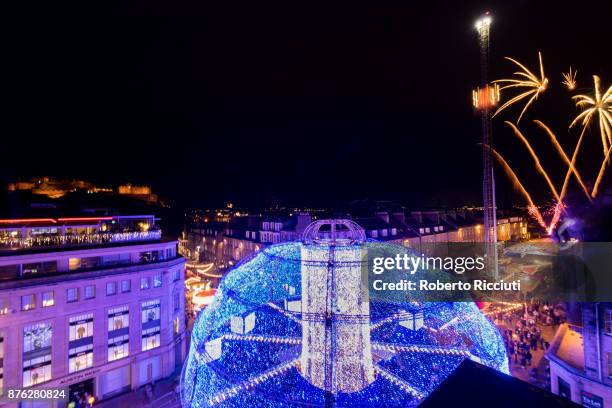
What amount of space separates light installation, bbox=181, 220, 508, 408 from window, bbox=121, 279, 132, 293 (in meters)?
11.4

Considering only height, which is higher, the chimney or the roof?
the chimney

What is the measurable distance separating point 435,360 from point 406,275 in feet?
12.8

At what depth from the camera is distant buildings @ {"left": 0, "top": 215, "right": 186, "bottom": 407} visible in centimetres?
1956

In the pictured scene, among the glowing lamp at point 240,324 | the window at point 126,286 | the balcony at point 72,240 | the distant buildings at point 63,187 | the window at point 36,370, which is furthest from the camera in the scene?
the distant buildings at point 63,187

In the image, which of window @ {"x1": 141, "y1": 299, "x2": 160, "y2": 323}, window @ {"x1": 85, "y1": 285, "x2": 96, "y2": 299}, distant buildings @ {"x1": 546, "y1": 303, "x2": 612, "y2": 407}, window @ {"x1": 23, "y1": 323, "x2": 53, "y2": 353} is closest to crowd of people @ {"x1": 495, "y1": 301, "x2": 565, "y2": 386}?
distant buildings @ {"x1": 546, "y1": 303, "x2": 612, "y2": 407}

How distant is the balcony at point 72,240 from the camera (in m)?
20.7

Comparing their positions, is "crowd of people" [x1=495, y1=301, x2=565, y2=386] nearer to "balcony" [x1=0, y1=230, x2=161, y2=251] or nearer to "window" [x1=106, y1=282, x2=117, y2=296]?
"window" [x1=106, y1=282, x2=117, y2=296]

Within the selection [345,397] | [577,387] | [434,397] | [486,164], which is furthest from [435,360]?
[486,164]

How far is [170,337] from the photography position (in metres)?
26.0

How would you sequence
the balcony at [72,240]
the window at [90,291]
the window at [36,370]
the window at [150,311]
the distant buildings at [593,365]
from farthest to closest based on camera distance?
the window at [150,311], the window at [90,291], the balcony at [72,240], the window at [36,370], the distant buildings at [593,365]

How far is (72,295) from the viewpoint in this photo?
21344mm

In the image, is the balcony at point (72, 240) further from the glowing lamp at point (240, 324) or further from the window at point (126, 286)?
the glowing lamp at point (240, 324)

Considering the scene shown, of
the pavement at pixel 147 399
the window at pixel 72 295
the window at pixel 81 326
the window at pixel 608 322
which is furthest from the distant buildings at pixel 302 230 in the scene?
the window at pixel 608 322

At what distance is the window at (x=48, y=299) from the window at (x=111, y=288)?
3.04 m
